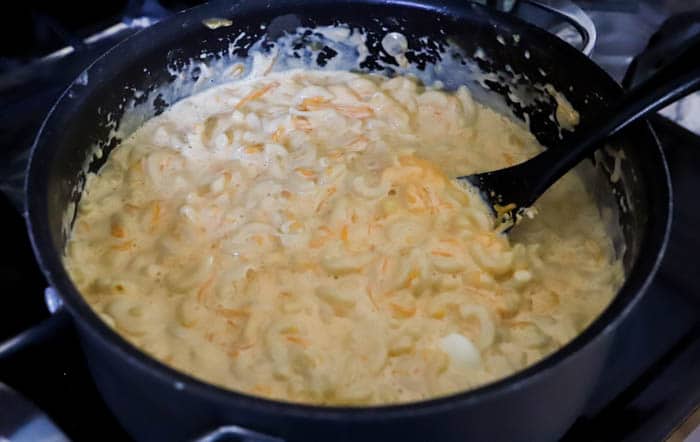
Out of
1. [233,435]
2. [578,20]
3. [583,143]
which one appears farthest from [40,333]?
[578,20]

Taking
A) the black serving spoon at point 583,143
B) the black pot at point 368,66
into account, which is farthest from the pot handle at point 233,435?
the black serving spoon at point 583,143

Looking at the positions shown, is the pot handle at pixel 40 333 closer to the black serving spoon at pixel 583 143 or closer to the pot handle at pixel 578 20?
the black serving spoon at pixel 583 143

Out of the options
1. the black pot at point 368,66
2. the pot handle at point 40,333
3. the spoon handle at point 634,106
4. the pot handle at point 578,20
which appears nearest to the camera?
A: the black pot at point 368,66

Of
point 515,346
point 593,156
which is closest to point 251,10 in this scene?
point 593,156

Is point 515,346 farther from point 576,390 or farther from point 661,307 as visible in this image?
point 661,307

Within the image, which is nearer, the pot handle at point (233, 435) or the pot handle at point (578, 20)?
the pot handle at point (233, 435)

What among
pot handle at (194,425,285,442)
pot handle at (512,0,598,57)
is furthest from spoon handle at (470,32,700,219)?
pot handle at (194,425,285,442)
